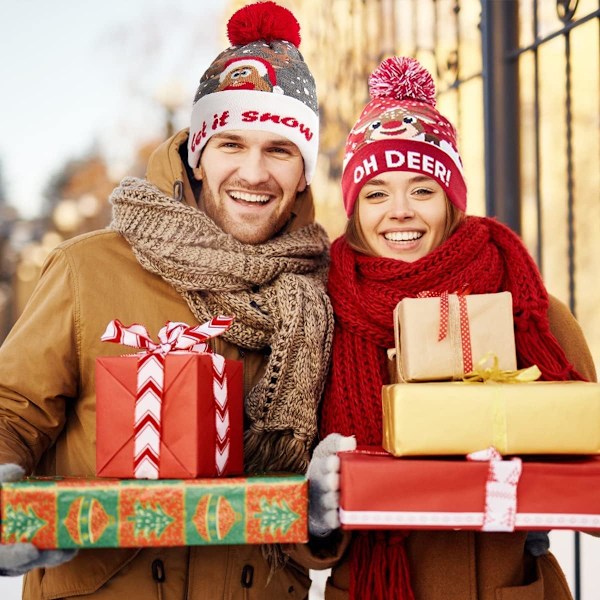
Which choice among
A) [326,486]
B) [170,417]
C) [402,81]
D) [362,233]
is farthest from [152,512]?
[402,81]

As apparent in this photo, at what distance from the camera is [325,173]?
661cm

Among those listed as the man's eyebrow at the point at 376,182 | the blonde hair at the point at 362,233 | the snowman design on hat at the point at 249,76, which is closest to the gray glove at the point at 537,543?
the blonde hair at the point at 362,233

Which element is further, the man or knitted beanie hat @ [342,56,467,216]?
knitted beanie hat @ [342,56,467,216]

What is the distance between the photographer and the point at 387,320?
2193mm

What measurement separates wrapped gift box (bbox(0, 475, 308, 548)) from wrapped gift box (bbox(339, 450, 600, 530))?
12 cm

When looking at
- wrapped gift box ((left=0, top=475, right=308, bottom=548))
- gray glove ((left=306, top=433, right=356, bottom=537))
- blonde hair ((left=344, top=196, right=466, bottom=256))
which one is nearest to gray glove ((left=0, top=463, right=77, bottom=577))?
wrapped gift box ((left=0, top=475, right=308, bottom=548))

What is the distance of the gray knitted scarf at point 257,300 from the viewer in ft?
6.82

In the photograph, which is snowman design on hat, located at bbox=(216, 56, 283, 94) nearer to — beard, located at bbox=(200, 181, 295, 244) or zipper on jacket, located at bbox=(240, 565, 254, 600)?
beard, located at bbox=(200, 181, 295, 244)

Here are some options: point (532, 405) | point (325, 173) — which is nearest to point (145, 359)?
point (532, 405)

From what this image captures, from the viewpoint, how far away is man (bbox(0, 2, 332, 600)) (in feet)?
6.70

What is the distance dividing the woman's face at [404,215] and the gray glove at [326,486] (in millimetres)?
769

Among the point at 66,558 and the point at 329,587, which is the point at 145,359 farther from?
the point at 329,587

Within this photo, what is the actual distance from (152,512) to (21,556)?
0.90ft

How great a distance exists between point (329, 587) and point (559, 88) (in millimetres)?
2228
